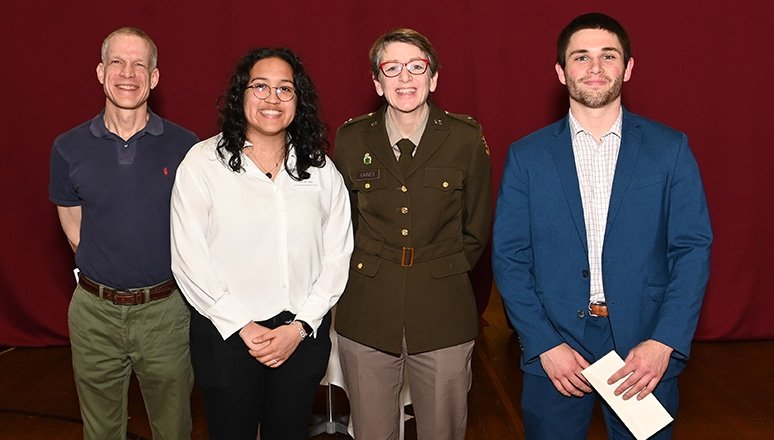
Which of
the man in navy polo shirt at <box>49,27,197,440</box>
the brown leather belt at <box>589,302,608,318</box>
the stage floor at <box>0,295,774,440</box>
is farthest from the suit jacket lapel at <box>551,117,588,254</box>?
the stage floor at <box>0,295,774,440</box>

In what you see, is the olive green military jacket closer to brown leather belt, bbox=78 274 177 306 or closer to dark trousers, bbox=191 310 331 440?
dark trousers, bbox=191 310 331 440

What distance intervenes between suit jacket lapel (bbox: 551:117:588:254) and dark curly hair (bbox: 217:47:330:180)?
671 millimetres

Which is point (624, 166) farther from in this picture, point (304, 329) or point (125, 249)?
point (125, 249)

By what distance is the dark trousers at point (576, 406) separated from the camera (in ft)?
7.04

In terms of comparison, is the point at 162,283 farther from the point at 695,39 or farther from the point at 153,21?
the point at 695,39

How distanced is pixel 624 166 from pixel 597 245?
222 mm

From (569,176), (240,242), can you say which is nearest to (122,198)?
(240,242)

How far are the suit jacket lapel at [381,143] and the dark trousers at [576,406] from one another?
707 millimetres

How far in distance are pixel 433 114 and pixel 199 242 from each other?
79 centimetres

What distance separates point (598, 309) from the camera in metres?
2.15

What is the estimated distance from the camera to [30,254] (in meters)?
4.67

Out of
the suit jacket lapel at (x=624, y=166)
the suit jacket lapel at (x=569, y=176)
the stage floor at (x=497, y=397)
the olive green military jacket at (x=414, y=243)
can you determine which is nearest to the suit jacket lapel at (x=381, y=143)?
the olive green military jacket at (x=414, y=243)

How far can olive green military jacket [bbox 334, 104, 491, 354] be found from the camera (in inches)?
92.5

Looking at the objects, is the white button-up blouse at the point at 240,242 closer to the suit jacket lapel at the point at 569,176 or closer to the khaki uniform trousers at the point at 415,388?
the khaki uniform trousers at the point at 415,388
